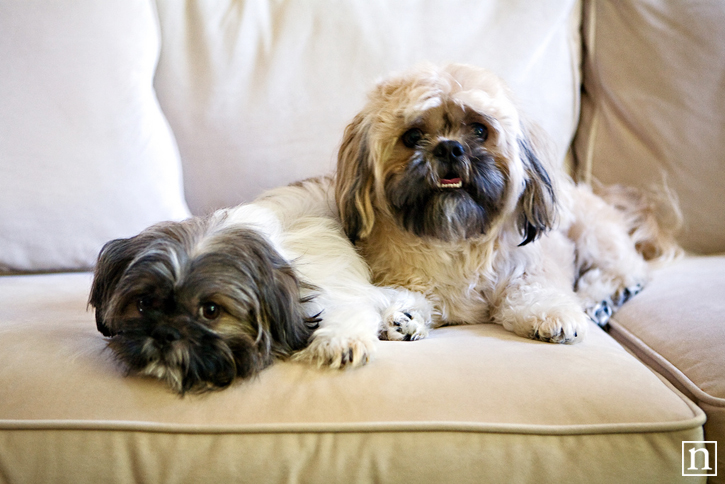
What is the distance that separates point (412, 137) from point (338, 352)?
2.01ft

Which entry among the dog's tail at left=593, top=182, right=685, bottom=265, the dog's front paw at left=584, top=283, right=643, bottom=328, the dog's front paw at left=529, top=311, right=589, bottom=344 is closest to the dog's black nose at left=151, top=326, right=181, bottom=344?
the dog's front paw at left=529, top=311, right=589, bottom=344

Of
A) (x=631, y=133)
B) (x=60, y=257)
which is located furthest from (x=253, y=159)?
(x=631, y=133)

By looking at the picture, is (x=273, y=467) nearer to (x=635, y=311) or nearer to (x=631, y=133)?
(x=635, y=311)

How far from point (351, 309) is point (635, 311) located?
86cm

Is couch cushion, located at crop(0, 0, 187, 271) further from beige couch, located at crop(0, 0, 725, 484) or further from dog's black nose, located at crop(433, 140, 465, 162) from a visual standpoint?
dog's black nose, located at crop(433, 140, 465, 162)

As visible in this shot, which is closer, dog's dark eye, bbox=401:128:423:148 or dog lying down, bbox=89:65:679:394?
dog lying down, bbox=89:65:679:394

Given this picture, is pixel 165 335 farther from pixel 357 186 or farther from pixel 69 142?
pixel 69 142

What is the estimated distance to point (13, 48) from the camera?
5.67ft

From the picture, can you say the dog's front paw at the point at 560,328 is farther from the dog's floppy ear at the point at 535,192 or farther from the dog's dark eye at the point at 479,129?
the dog's dark eye at the point at 479,129

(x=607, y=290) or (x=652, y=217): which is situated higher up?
(x=652, y=217)

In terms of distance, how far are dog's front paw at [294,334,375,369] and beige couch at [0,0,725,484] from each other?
0.09 ft

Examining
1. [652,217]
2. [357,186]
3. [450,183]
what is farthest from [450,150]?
[652,217]

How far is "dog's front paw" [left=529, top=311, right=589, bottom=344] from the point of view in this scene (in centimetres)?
138

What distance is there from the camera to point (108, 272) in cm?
125
